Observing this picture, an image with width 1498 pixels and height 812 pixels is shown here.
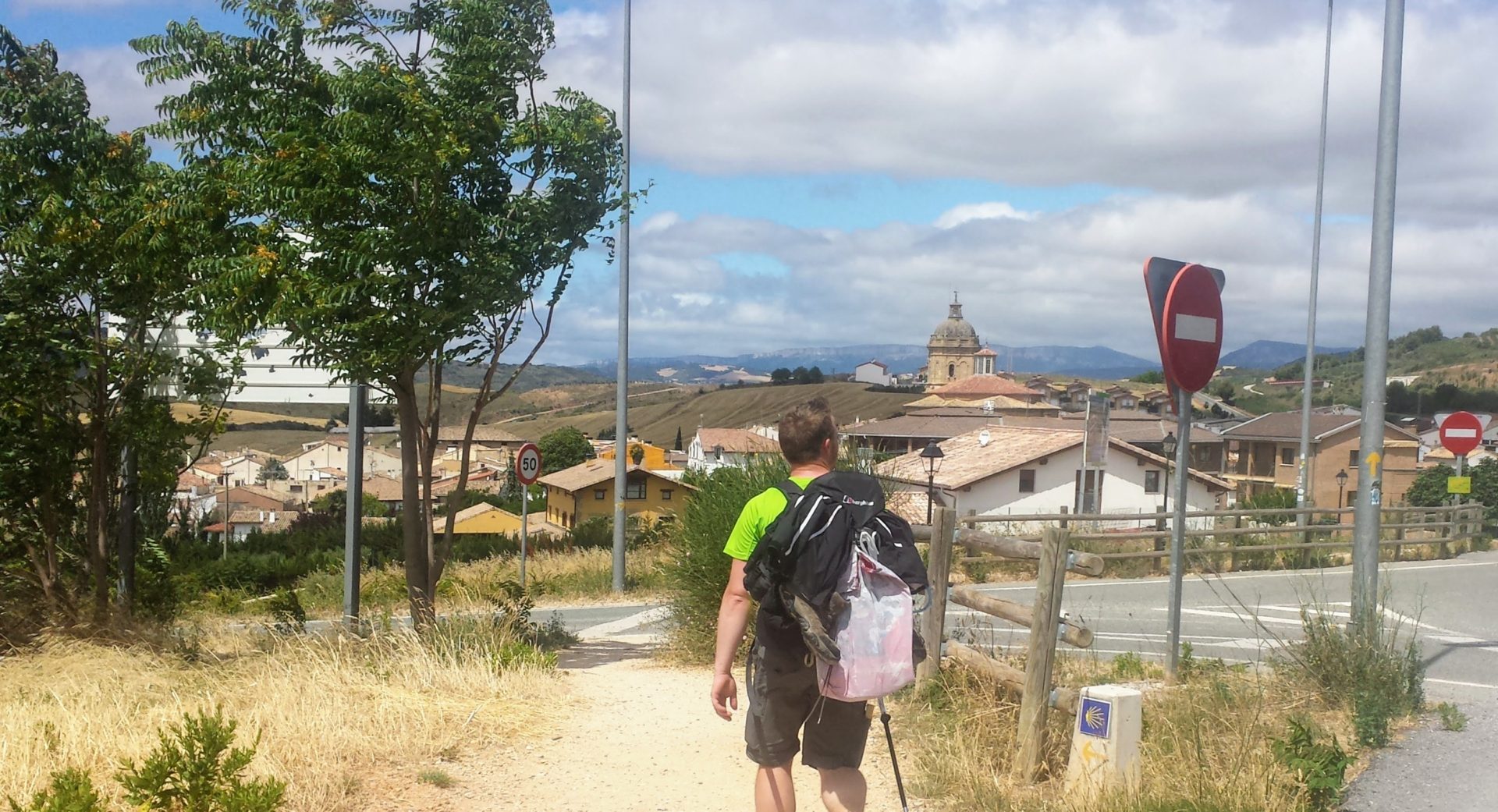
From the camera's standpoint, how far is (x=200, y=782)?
4832mm

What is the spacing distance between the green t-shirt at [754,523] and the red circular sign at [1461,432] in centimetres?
1846

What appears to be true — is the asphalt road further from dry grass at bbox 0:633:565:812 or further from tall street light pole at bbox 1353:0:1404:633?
dry grass at bbox 0:633:565:812

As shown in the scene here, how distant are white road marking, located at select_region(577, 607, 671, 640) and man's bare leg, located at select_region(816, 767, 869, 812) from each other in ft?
28.8

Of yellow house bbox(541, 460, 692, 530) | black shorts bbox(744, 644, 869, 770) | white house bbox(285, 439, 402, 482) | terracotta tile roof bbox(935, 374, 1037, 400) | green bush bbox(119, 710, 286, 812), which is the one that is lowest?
white house bbox(285, 439, 402, 482)

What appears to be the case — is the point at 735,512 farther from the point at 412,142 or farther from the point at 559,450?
the point at 559,450

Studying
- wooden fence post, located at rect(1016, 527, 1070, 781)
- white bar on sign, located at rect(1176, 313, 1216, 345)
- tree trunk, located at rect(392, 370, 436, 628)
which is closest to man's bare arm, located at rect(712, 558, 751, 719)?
wooden fence post, located at rect(1016, 527, 1070, 781)

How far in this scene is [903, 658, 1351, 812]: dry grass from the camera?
4.85 metres

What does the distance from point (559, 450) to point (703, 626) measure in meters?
86.8

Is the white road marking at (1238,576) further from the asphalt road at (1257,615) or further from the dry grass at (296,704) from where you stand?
the dry grass at (296,704)

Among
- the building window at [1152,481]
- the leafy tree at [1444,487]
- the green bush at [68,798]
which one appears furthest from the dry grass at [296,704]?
the building window at [1152,481]

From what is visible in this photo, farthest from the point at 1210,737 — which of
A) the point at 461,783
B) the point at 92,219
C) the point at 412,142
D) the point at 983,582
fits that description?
the point at 983,582

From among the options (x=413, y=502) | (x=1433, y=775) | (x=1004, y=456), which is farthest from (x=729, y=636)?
(x=1004, y=456)

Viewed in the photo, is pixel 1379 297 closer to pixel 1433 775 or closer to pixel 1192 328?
pixel 1192 328

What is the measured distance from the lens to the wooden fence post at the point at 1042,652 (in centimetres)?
562
